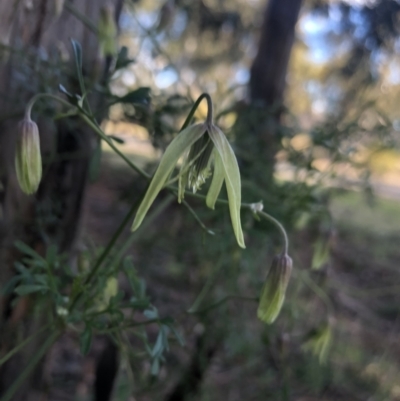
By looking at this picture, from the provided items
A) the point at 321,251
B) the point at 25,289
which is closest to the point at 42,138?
the point at 25,289

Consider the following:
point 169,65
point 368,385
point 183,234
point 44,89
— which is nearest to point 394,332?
point 368,385

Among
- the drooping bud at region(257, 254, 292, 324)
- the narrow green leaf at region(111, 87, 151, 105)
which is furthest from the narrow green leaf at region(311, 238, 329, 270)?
the narrow green leaf at region(111, 87, 151, 105)

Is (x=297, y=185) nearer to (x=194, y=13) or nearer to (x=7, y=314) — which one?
(x=7, y=314)

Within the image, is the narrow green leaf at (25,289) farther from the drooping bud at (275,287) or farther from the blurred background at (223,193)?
the drooping bud at (275,287)

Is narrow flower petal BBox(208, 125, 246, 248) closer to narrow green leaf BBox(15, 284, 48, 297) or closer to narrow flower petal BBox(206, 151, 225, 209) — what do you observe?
narrow flower petal BBox(206, 151, 225, 209)

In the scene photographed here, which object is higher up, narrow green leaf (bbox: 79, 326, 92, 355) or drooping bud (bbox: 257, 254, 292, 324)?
drooping bud (bbox: 257, 254, 292, 324)

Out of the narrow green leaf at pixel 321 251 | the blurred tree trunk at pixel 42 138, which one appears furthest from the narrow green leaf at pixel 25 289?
the narrow green leaf at pixel 321 251
